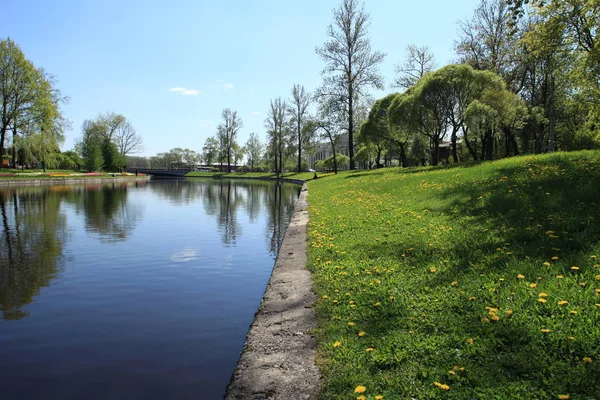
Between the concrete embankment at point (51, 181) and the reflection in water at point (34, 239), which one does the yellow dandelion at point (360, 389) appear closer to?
the reflection in water at point (34, 239)

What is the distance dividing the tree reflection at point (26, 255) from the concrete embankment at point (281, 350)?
467 centimetres

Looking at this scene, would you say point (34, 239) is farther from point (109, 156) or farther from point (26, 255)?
point (109, 156)

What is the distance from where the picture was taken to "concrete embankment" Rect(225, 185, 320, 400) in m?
3.68

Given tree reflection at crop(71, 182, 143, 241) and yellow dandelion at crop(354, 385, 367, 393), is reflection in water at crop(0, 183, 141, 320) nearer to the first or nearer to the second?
tree reflection at crop(71, 182, 143, 241)

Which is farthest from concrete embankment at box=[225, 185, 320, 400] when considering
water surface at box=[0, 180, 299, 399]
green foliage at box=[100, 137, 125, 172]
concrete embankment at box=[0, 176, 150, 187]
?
green foliage at box=[100, 137, 125, 172]

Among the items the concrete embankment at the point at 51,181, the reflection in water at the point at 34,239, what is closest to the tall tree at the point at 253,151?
the concrete embankment at the point at 51,181

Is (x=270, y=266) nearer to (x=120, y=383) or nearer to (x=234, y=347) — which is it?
(x=234, y=347)

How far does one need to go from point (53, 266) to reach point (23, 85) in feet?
169

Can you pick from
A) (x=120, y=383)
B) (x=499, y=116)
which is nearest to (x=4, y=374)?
(x=120, y=383)

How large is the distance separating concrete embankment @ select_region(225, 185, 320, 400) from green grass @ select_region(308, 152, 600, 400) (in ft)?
A: 0.62

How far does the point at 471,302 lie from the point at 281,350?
2.43 metres

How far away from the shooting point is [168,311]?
704 centimetres

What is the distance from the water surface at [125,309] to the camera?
4.77 metres

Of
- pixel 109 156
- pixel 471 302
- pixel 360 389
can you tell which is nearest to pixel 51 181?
pixel 109 156
